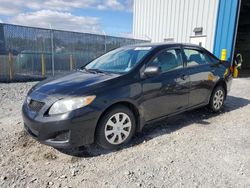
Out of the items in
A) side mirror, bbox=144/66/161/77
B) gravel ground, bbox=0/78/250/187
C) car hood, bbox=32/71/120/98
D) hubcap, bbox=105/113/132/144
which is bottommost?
gravel ground, bbox=0/78/250/187

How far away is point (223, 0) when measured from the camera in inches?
396

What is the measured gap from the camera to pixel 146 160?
9.52 ft

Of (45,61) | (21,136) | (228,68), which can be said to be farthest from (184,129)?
(45,61)

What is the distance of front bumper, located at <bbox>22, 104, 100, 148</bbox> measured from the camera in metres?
2.68

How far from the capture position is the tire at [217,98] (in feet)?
15.5

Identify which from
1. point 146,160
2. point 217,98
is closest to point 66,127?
point 146,160

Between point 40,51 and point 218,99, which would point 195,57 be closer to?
point 218,99

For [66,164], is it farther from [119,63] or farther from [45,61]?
[45,61]

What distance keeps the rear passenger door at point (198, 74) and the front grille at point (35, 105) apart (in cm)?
267

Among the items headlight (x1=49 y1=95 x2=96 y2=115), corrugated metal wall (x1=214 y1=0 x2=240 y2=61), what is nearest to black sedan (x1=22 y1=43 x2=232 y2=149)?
headlight (x1=49 y1=95 x2=96 y2=115)

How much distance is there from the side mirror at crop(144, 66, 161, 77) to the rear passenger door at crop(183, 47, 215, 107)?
1019mm

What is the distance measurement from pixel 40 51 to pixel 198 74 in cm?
779

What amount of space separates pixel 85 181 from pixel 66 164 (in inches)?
18.1

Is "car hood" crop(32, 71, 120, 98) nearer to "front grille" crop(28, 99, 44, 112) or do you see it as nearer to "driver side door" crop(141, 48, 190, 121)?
"front grille" crop(28, 99, 44, 112)
